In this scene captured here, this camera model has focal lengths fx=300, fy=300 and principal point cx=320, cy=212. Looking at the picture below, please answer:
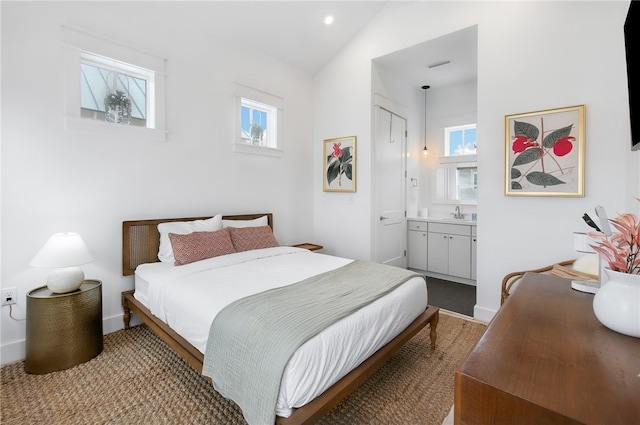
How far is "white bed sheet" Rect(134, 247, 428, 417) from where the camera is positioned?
4.68ft

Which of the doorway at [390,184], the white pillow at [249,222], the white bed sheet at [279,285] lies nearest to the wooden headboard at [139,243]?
the white bed sheet at [279,285]

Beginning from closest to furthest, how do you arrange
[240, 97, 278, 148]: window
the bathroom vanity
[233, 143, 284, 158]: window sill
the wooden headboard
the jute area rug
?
the jute area rug < the wooden headboard < [233, 143, 284, 158]: window sill < [240, 97, 278, 148]: window < the bathroom vanity

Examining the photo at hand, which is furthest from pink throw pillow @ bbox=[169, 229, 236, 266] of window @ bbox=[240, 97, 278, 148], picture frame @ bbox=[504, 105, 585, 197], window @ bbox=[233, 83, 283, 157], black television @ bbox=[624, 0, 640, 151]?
black television @ bbox=[624, 0, 640, 151]

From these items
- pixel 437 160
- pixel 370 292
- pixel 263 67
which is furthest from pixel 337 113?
pixel 370 292

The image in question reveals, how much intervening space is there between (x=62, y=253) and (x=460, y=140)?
5.33m

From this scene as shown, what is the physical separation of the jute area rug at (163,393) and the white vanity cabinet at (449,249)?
2099 millimetres

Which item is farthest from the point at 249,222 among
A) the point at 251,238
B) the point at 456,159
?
the point at 456,159

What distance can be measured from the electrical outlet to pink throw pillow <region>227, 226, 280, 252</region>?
1.73m

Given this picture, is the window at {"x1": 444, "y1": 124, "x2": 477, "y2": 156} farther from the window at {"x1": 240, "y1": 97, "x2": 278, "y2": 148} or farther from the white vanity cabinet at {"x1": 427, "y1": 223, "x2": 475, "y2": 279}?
the window at {"x1": 240, "y1": 97, "x2": 278, "y2": 148}

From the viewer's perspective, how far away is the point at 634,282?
37.4 inches

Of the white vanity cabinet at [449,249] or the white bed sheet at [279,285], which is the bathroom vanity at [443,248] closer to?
the white vanity cabinet at [449,249]

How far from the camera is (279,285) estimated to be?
2205 mm

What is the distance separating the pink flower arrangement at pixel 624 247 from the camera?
3.25 ft

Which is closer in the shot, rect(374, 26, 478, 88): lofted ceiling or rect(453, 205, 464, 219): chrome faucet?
rect(374, 26, 478, 88): lofted ceiling
